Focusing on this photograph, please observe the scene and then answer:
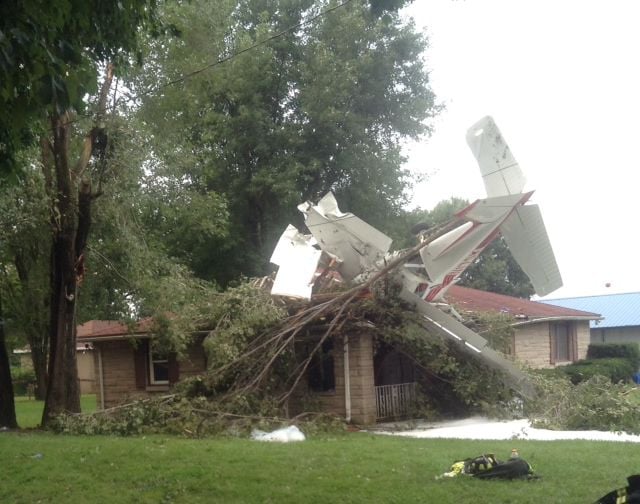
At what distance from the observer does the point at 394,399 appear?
55.3ft

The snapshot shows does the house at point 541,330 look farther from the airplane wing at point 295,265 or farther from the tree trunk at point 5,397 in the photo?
the tree trunk at point 5,397

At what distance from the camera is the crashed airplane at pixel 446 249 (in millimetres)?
14242

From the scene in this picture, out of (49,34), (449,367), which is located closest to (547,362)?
(449,367)

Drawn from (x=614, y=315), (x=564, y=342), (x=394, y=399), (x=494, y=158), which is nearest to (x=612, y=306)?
(x=614, y=315)

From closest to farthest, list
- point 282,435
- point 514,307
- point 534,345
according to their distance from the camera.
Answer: point 282,435, point 514,307, point 534,345

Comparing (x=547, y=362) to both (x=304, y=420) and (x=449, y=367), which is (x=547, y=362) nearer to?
(x=449, y=367)

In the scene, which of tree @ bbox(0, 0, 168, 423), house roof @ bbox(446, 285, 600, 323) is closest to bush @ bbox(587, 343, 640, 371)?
house roof @ bbox(446, 285, 600, 323)

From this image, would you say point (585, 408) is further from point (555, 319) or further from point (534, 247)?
point (555, 319)

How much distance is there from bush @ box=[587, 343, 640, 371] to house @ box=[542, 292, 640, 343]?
9.30 m

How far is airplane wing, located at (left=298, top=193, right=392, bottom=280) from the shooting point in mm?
16484

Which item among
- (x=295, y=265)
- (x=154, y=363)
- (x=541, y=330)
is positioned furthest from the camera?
(x=541, y=330)

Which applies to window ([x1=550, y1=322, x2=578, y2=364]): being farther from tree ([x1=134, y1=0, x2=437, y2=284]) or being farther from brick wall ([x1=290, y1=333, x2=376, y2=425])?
brick wall ([x1=290, y1=333, x2=376, y2=425])

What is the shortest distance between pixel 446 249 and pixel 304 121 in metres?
12.3

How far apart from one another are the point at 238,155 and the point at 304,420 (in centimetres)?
1406
